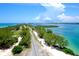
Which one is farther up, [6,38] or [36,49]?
[6,38]

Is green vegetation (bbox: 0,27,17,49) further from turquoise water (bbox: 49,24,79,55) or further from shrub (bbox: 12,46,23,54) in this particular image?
turquoise water (bbox: 49,24,79,55)

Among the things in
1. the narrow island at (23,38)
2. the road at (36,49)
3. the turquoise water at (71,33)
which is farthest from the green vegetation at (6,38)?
the turquoise water at (71,33)

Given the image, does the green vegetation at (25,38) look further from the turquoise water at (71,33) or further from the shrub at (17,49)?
the turquoise water at (71,33)

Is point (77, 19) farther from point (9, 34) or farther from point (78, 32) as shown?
point (9, 34)

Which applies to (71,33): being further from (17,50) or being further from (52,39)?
(17,50)

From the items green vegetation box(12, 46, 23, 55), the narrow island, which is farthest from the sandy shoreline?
green vegetation box(12, 46, 23, 55)

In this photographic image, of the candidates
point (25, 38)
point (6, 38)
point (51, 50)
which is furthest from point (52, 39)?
point (6, 38)

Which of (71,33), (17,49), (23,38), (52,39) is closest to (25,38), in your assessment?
(23,38)

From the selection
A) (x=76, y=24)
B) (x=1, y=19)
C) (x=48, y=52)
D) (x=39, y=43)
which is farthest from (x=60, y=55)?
(x=1, y=19)
